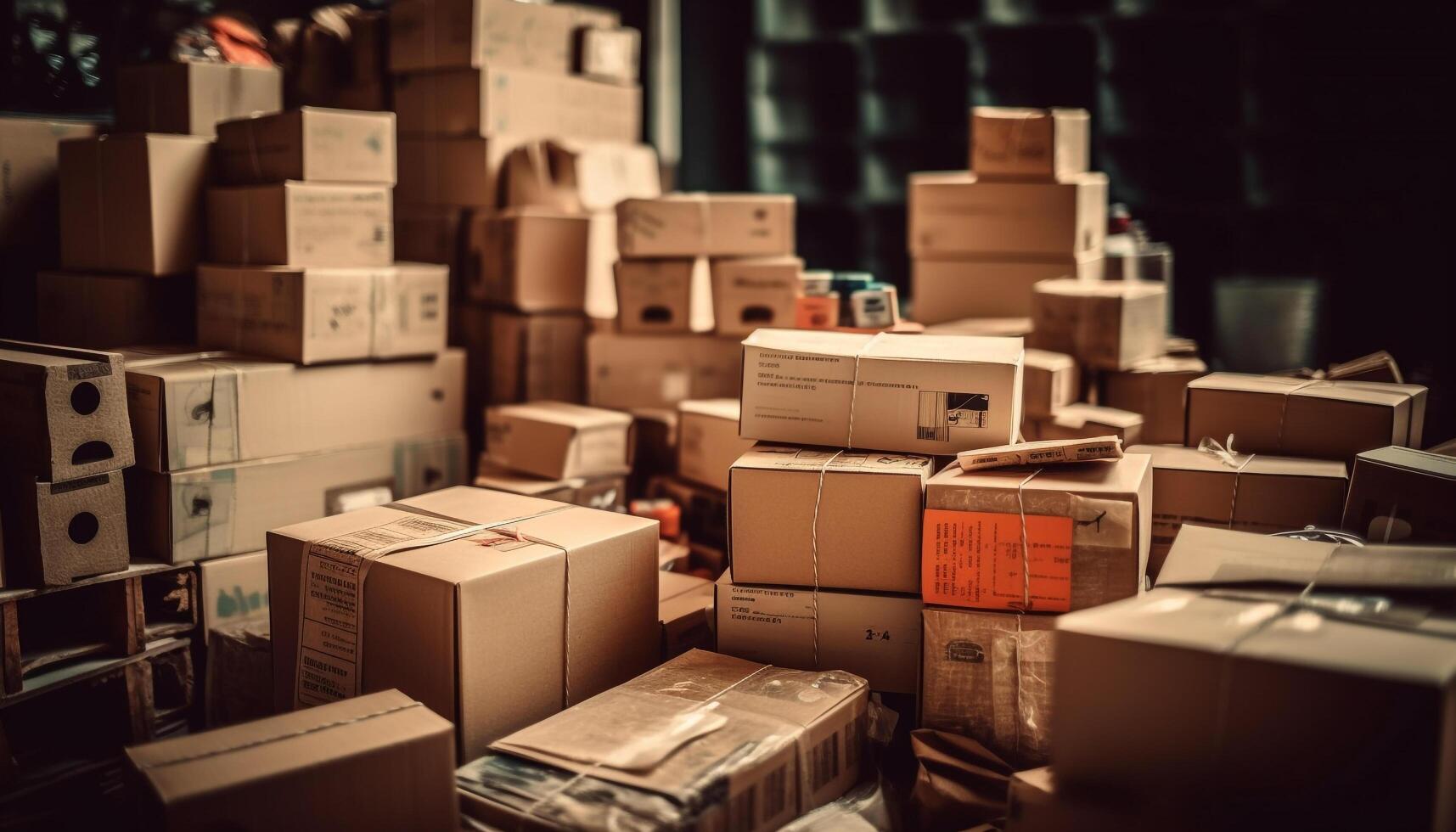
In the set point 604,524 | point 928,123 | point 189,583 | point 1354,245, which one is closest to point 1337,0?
point 1354,245

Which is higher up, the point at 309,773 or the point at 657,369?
the point at 657,369

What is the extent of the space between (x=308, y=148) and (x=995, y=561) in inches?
69.9

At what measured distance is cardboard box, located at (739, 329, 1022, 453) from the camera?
6.56ft

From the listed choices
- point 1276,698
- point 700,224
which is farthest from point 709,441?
point 1276,698

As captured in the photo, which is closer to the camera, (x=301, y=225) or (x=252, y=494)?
(x=252, y=494)

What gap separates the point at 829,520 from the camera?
1.96 m

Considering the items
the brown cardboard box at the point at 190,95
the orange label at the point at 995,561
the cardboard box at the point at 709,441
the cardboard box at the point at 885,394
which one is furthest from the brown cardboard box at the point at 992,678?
the brown cardboard box at the point at 190,95

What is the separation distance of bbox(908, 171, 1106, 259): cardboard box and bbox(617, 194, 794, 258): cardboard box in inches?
14.8

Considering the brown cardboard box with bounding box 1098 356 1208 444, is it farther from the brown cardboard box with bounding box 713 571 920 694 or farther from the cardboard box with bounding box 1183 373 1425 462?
the brown cardboard box with bounding box 713 571 920 694

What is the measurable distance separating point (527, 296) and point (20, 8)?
4.67 ft

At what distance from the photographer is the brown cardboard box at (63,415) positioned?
81.7 inches

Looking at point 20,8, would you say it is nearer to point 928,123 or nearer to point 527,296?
point 527,296

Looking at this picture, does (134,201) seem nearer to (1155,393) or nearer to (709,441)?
(709,441)

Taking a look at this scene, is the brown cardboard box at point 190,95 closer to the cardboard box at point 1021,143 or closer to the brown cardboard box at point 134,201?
the brown cardboard box at point 134,201
